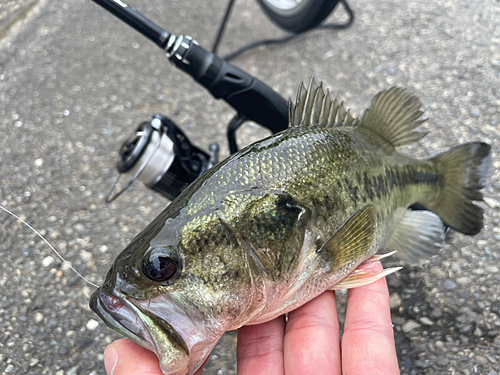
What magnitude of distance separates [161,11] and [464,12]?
2.91 metres

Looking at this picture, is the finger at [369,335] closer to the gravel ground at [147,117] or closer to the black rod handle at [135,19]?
the gravel ground at [147,117]

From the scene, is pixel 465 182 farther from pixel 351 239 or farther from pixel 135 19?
pixel 135 19

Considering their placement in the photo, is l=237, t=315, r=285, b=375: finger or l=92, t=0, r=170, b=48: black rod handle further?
l=92, t=0, r=170, b=48: black rod handle

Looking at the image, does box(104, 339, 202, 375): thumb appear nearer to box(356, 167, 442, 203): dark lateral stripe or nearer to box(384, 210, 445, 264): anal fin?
box(356, 167, 442, 203): dark lateral stripe

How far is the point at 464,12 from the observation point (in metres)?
3.65

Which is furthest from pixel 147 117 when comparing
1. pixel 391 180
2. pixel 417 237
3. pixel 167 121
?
pixel 417 237

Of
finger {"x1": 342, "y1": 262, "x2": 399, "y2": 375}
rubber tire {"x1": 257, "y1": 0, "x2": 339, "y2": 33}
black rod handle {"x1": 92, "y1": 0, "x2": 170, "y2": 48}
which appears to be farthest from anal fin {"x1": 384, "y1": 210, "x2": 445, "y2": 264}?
rubber tire {"x1": 257, "y1": 0, "x2": 339, "y2": 33}

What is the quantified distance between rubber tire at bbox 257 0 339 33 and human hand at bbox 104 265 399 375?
2.31 m

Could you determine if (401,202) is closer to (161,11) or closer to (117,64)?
(117,64)

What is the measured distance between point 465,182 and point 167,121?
1.44 m

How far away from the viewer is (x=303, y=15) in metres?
3.38

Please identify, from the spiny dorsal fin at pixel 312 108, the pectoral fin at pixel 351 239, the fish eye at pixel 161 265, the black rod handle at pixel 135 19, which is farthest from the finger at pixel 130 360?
the black rod handle at pixel 135 19

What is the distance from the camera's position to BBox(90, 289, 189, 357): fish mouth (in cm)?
110

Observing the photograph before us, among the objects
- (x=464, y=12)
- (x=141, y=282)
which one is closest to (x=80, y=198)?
(x=141, y=282)
